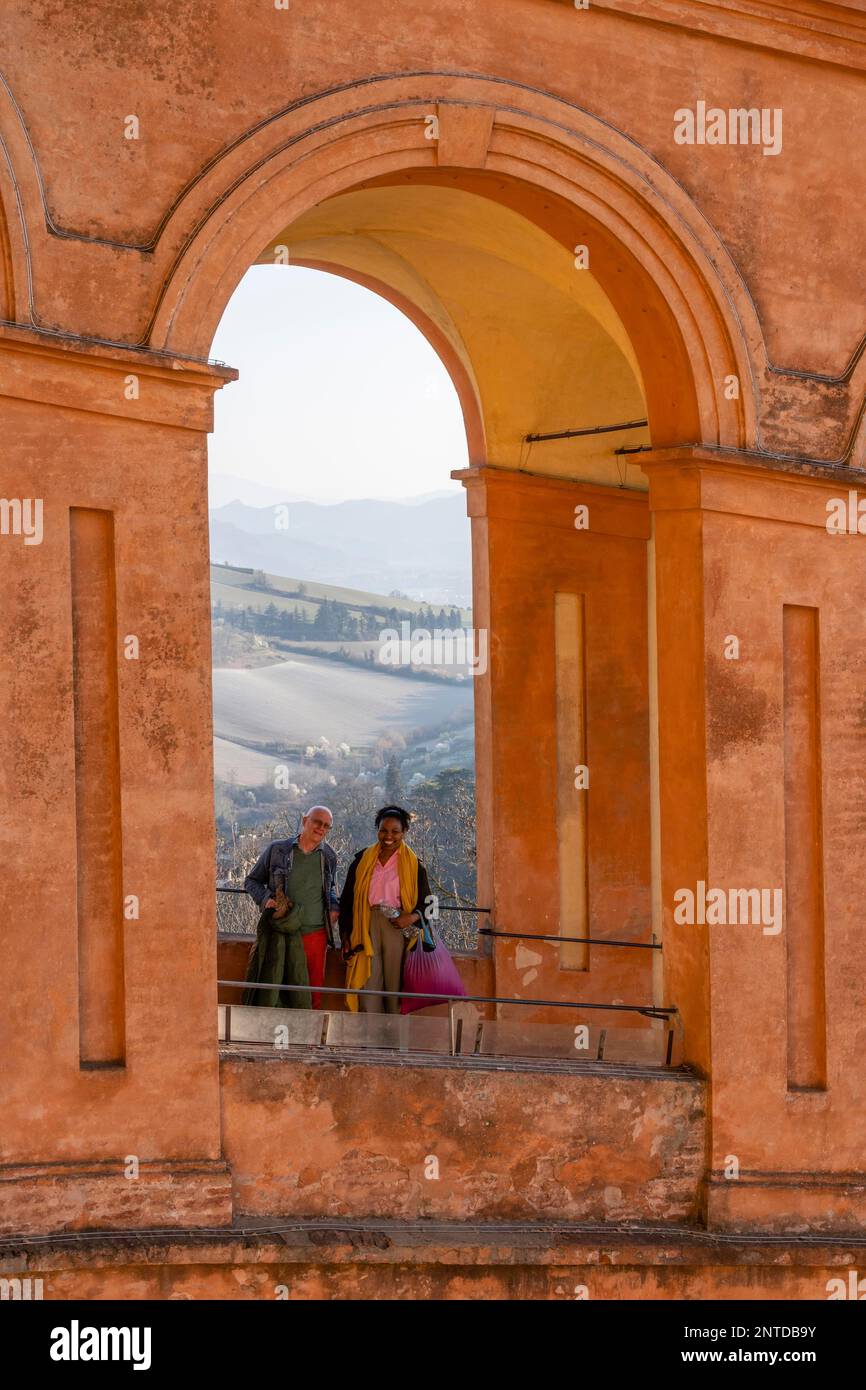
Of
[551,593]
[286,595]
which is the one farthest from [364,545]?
[551,593]

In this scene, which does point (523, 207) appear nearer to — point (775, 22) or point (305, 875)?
point (775, 22)

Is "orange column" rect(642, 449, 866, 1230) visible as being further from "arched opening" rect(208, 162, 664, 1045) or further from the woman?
"arched opening" rect(208, 162, 664, 1045)

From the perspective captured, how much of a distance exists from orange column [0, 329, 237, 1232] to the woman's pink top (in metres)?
2.66

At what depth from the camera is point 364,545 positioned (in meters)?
46.3

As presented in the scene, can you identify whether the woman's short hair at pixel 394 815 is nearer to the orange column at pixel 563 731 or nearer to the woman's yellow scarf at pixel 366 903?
the woman's yellow scarf at pixel 366 903

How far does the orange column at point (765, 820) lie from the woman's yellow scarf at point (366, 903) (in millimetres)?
1592

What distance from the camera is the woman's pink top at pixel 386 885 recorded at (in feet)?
39.0

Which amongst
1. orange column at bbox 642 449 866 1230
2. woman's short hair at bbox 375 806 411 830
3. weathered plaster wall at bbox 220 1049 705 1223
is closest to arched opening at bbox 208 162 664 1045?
woman's short hair at bbox 375 806 411 830

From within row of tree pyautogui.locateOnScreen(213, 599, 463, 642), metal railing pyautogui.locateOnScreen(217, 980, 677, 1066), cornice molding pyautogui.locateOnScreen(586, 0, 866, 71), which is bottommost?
metal railing pyautogui.locateOnScreen(217, 980, 677, 1066)

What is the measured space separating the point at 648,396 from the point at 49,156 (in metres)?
3.91

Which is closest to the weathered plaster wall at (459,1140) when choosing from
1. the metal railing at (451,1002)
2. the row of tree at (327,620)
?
the metal railing at (451,1002)

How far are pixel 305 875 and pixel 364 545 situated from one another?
35040mm

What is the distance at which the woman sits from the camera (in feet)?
38.9

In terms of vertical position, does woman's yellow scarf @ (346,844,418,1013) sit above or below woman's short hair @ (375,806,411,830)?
below
